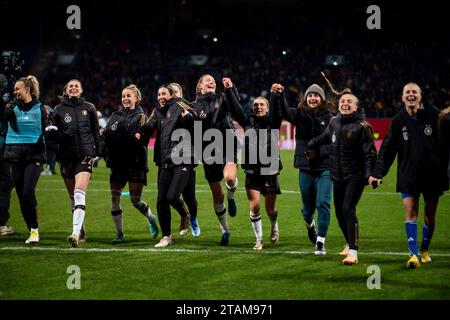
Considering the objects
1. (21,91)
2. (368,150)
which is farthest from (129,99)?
(368,150)

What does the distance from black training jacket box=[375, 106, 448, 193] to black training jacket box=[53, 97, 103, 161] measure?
4289 mm

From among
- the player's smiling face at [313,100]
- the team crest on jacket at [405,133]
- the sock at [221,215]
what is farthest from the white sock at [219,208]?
the team crest on jacket at [405,133]

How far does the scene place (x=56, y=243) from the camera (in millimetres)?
11281

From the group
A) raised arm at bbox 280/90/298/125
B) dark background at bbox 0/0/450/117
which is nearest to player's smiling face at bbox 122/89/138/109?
raised arm at bbox 280/90/298/125

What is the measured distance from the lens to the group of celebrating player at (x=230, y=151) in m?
9.34

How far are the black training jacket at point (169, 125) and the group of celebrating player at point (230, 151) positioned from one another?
0.02m

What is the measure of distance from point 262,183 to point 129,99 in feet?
7.83

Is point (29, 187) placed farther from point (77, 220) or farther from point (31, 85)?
point (31, 85)

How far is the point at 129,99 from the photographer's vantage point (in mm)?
11438

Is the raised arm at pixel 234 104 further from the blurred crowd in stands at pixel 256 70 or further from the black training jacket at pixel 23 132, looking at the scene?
the blurred crowd in stands at pixel 256 70

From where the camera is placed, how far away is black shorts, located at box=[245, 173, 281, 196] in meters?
10.9

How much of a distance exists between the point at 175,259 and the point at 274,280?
1815 mm
